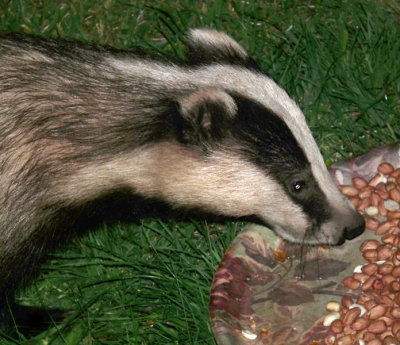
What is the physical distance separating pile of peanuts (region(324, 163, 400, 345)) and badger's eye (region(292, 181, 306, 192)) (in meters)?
0.61

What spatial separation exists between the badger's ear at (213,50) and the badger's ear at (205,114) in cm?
37

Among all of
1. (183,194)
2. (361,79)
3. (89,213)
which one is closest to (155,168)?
(183,194)

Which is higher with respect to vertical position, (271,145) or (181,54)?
(271,145)

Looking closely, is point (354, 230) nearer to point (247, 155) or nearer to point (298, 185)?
point (298, 185)

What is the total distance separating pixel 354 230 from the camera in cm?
420

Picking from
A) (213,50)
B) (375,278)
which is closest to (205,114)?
(213,50)

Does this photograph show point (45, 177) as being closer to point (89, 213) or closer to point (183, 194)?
point (89, 213)

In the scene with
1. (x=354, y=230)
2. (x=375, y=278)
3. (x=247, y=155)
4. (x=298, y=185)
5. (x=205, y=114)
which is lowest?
(x=375, y=278)

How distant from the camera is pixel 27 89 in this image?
395 cm

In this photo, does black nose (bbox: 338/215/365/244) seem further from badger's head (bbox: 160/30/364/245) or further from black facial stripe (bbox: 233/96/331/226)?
black facial stripe (bbox: 233/96/331/226)

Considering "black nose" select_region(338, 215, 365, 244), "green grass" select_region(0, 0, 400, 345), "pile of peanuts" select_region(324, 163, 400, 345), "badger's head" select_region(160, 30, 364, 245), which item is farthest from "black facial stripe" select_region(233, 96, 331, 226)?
"green grass" select_region(0, 0, 400, 345)

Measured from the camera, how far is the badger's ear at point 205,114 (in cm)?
377

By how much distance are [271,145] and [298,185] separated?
282 mm

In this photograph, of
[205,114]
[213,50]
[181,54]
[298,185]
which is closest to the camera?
[205,114]
